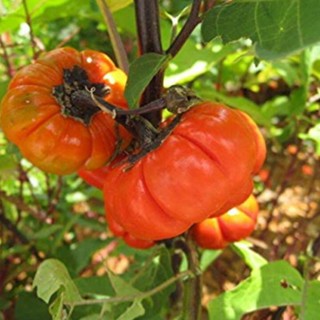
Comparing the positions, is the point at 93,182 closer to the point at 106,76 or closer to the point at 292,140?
the point at 106,76

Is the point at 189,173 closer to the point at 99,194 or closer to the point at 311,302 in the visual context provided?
the point at 311,302

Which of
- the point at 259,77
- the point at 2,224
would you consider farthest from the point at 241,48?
the point at 2,224

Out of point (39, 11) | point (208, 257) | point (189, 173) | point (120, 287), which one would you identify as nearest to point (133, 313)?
point (120, 287)

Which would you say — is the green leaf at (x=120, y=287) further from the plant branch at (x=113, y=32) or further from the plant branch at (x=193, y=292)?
the plant branch at (x=113, y=32)

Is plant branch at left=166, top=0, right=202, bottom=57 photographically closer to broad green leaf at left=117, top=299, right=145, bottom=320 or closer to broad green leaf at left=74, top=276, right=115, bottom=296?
broad green leaf at left=117, top=299, right=145, bottom=320

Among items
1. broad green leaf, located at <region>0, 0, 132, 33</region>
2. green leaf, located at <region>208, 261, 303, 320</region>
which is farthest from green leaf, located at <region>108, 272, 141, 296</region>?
broad green leaf, located at <region>0, 0, 132, 33</region>

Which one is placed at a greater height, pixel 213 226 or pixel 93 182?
pixel 93 182
